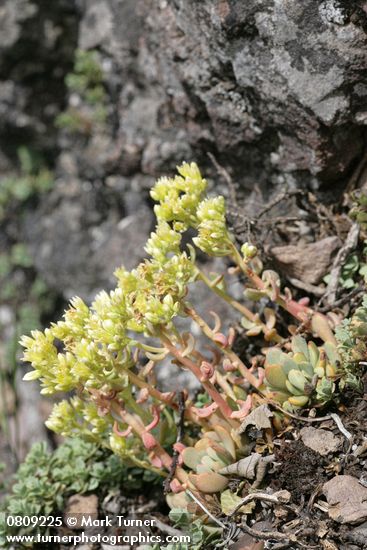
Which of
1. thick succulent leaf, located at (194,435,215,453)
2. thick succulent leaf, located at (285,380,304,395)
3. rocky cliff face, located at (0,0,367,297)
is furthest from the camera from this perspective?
rocky cliff face, located at (0,0,367,297)

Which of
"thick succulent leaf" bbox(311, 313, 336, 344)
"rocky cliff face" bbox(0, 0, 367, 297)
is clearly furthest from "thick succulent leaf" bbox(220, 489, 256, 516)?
"rocky cliff face" bbox(0, 0, 367, 297)

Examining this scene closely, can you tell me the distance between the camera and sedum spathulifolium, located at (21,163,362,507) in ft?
9.04

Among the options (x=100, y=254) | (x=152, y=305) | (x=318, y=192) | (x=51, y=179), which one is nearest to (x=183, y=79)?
(x=318, y=192)

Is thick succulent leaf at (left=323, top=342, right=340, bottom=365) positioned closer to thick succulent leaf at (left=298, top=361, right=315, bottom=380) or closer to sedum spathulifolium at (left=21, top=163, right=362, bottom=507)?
sedum spathulifolium at (left=21, top=163, right=362, bottom=507)

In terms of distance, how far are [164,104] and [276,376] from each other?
7.47ft

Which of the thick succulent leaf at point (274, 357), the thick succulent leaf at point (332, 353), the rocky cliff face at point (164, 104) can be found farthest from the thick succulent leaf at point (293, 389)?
the rocky cliff face at point (164, 104)

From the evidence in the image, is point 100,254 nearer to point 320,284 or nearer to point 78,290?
point 78,290

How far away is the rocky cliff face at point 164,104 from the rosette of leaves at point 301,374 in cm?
102

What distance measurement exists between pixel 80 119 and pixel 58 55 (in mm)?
603

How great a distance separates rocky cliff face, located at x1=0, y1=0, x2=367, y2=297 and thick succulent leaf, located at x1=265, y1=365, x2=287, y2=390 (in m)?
1.15

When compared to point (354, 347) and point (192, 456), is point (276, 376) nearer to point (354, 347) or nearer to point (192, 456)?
point (354, 347)

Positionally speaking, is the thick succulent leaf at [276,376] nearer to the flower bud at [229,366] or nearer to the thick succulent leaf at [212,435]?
the flower bud at [229,366]

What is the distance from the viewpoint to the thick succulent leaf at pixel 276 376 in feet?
9.27

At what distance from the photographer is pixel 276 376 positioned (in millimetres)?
2846
